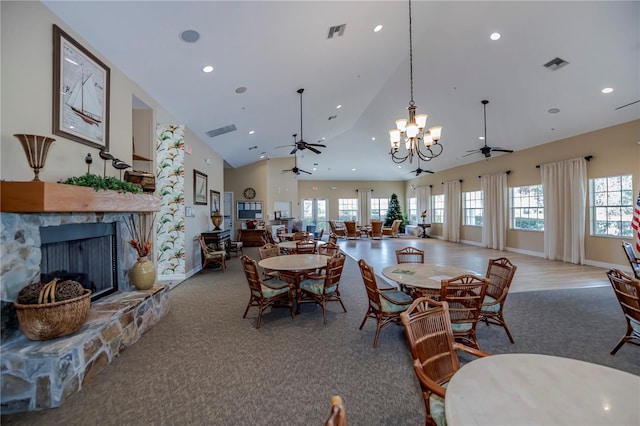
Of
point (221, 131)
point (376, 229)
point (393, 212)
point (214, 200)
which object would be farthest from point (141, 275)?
point (393, 212)

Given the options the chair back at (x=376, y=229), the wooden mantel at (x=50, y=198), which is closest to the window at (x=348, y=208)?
the chair back at (x=376, y=229)

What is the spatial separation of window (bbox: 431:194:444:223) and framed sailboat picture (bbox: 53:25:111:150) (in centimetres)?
1302

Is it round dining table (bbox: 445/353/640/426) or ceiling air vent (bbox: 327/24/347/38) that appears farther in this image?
ceiling air vent (bbox: 327/24/347/38)

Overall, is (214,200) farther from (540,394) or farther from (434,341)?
(540,394)

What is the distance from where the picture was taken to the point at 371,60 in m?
5.62

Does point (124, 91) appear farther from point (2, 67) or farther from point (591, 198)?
point (591, 198)

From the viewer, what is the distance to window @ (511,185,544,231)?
8.40m

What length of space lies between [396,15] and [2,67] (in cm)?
472

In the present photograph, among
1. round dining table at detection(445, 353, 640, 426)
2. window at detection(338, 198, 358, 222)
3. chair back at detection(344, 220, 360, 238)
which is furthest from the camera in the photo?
window at detection(338, 198, 358, 222)

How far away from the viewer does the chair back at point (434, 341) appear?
1.53 m

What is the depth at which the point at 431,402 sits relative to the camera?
1.52 m

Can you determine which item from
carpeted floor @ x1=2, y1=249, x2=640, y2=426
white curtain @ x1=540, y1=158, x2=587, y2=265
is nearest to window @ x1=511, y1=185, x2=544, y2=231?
white curtain @ x1=540, y1=158, x2=587, y2=265

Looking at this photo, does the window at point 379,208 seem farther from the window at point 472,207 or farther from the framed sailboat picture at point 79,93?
the framed sailboat picture at point 79,93

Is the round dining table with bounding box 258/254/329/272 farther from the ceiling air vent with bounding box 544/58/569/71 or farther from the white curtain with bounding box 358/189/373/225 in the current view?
the white curtain with bounding box 358/189/373/225
